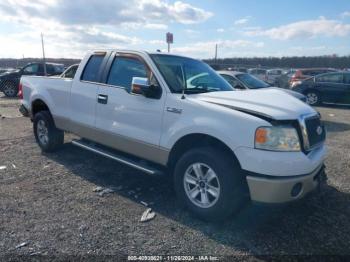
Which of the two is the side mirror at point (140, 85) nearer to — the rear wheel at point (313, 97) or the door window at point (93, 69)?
the door window at point (93, 69)

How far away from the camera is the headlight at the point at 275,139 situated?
345 cm

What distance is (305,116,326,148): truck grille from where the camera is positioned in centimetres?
382

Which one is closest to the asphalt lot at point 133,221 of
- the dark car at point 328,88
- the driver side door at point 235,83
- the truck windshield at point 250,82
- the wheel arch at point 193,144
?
the wheel arch at point 193,144

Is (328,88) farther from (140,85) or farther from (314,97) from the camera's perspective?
(140,85)

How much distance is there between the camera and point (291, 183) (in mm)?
3457

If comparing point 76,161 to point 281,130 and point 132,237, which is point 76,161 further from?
point 281,130

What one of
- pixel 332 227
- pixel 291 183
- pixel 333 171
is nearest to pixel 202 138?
pixel 291 183

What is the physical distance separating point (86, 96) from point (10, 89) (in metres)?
15.7

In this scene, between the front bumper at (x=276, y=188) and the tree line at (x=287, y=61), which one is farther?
the tree line at (x=287, y=61)

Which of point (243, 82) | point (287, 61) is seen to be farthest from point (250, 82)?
point (287, 61)

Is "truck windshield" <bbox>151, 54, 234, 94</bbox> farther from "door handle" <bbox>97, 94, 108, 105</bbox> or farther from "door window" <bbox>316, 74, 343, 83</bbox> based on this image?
"door window" <bbox>316, 74, 343, 83</bbox>

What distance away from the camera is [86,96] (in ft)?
17.6

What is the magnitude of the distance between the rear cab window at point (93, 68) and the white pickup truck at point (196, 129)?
18 millimetres

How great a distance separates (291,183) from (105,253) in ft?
6.35
